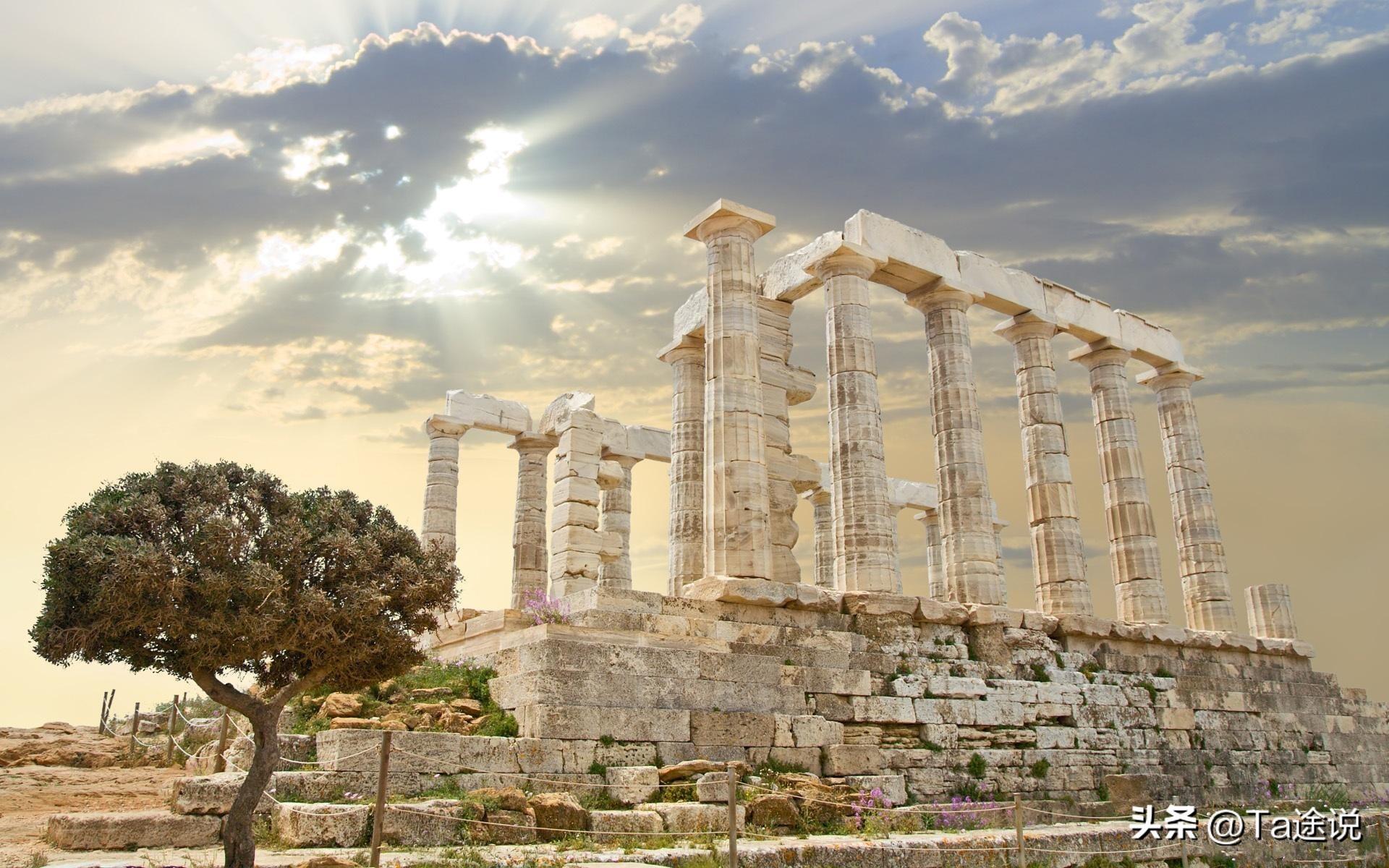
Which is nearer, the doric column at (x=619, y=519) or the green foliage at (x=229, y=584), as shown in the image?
the green foliage at (x=229, y=584)

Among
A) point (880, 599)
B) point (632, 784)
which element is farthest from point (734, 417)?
point (632, 784)

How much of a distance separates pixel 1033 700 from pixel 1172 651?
18.4 feet

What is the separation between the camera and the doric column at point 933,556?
34.2 metres

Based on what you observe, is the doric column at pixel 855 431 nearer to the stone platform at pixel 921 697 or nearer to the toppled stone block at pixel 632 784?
the stone platform at pixel 921 697

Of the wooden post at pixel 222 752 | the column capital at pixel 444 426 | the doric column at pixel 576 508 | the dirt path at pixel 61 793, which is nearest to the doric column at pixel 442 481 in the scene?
the column capital at pixel 444 426

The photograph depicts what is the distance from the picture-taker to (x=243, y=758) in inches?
467

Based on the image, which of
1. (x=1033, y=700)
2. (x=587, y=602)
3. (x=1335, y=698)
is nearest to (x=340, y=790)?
(x=587, y=602)

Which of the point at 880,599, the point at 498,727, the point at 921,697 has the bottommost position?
the point at 498,727

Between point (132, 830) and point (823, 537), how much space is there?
23.7 meters

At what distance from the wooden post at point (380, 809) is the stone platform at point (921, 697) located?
2598 mm

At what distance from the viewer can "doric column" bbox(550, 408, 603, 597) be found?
2452cm

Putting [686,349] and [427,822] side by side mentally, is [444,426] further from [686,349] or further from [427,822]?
[427,822]

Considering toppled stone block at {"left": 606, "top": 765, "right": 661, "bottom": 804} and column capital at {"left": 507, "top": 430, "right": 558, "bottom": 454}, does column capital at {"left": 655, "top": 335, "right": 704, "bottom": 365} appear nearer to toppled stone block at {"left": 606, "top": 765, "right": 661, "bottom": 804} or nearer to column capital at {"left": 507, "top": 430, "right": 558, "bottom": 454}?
column capital at {"left": 507, "top": 430, "right": 558, "bottom": 454}

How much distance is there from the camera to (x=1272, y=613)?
2595 centimetres
